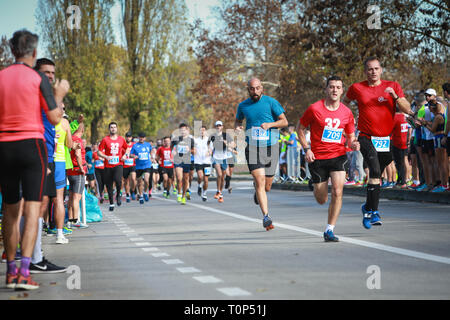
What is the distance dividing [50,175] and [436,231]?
5519mm

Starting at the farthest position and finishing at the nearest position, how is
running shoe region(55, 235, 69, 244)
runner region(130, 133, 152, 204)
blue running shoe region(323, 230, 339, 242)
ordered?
runner region(130, 133, 152, 204)
running shoe region(55, 235, 69, 244)
blue running shoe region(323, 230, 339, 242)

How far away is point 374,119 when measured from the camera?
38.4ft

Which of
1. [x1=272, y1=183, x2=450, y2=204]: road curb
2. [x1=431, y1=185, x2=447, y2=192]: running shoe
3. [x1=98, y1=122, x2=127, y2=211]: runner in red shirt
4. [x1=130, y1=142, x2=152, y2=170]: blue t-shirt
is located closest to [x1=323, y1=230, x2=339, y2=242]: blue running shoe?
[x1=272, y1=183, x2=450, y2=204]: road curb

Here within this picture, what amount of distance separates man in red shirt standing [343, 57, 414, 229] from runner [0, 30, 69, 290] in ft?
18.4

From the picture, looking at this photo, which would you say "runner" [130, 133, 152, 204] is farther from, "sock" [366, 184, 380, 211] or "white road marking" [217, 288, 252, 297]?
"white road marking" [217, 288, 252, 297]

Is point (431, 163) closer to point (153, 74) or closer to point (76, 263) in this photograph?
point (76, 263)

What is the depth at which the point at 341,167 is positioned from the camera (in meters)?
10.7

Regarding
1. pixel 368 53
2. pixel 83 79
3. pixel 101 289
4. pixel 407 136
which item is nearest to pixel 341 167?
pixel 101 289

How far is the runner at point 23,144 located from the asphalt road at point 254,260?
0.45m

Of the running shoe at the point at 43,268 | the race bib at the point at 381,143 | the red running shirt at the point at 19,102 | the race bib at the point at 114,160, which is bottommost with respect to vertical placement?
the running shoe at the point at 43,268

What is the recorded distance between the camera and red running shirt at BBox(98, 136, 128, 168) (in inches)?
834

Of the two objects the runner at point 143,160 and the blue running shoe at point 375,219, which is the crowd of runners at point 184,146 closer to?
the blue running shoe at point 375,219

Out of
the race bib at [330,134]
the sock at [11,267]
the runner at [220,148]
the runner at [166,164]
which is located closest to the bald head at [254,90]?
the race bib at [330,134]

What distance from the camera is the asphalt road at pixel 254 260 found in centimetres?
682
